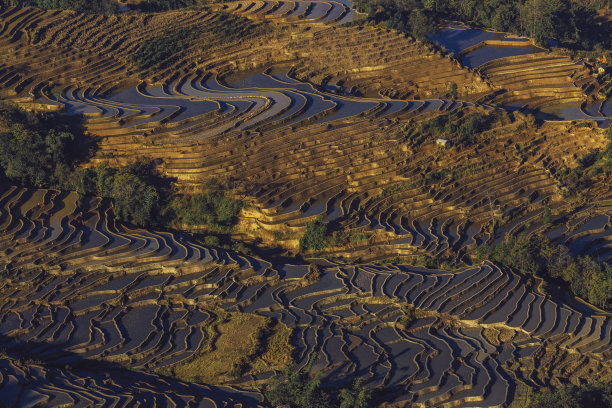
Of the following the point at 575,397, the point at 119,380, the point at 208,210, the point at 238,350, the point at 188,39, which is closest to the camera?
the point at 575,397

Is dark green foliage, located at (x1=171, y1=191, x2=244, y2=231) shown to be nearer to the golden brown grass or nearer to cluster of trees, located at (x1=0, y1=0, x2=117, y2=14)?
the golden brown grass

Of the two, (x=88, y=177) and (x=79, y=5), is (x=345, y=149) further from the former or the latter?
(x=79, y=5)

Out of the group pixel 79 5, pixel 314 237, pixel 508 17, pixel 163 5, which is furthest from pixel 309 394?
pixel 508 17

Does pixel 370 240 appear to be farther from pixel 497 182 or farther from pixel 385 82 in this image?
pixel 385 82

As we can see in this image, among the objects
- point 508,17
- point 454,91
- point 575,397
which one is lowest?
point 575,397

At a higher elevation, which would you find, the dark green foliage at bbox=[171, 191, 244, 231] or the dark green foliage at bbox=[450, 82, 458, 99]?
the dark green foliage at bbox=[450, 82, 458, 99]

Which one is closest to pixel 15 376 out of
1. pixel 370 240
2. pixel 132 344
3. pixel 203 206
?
pixel 132 344

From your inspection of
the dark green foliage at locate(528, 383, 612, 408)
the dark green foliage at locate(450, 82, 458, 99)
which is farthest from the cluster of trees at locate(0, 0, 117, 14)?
the dark green foliage at locate(528, 383, 612, 408)
